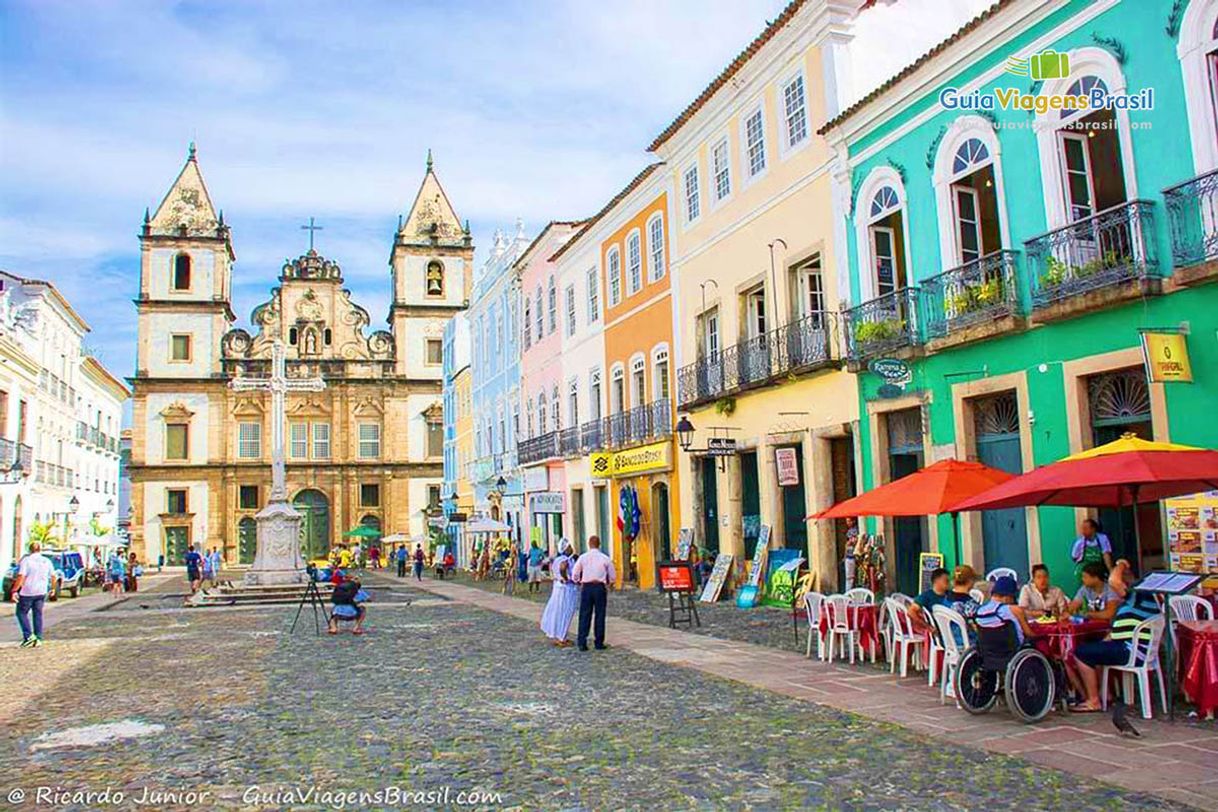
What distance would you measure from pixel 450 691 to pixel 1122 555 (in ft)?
24.4

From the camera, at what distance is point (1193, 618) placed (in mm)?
8266

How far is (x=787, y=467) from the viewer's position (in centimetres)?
1772

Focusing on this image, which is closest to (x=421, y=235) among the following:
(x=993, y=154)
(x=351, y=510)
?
(x=351, y=510)

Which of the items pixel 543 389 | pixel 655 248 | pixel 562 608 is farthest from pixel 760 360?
pixel 543 389

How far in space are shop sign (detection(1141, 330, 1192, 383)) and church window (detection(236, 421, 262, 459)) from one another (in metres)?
A: 57.8

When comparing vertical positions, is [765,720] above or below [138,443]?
below

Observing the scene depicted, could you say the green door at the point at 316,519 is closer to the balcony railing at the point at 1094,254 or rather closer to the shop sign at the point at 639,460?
the shop sign at the point at 639,460

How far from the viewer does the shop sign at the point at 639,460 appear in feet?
75.3

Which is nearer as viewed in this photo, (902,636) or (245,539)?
(902,636)

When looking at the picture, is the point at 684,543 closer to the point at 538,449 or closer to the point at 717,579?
the point at 717,579

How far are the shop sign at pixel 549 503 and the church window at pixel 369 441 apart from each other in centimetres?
3643

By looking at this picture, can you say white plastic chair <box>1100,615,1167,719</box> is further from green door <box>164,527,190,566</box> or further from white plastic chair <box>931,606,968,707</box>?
green door <box>164,527,190,566</box>

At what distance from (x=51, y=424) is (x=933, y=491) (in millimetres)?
41833

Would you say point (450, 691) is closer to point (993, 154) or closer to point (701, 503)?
point (993, 154)
